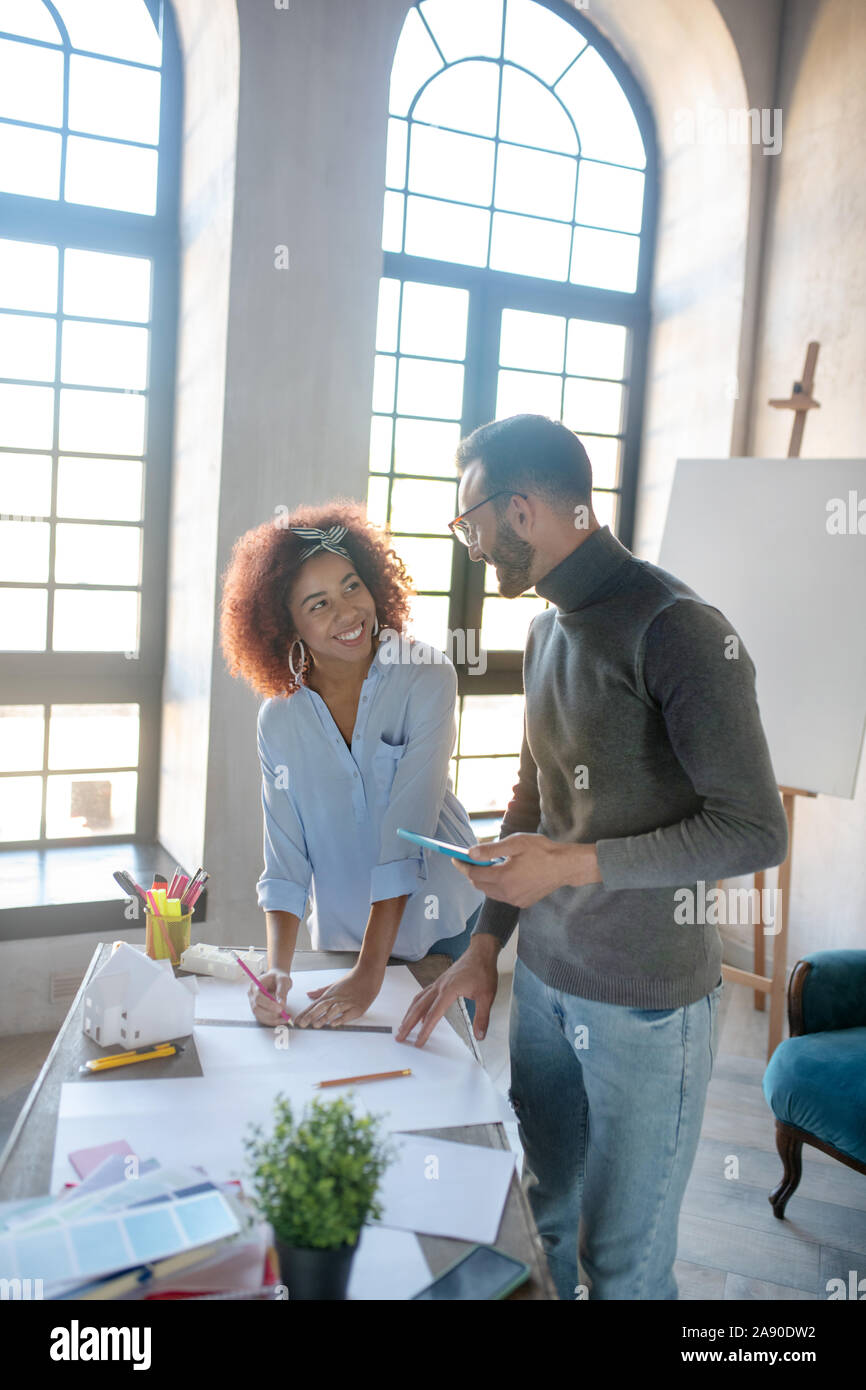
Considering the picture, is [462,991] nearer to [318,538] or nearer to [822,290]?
[318,538]

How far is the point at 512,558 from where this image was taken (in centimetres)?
146

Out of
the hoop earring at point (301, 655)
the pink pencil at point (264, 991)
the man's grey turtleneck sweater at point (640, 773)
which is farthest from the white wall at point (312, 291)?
the man's grey turtleneck sweater at point (640, 773)

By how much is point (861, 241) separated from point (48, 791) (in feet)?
11.1

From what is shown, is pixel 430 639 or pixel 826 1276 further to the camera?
pixel 430 639

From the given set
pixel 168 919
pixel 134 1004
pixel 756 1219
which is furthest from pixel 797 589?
pixel 134 1004

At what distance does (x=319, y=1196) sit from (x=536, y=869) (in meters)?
0.59

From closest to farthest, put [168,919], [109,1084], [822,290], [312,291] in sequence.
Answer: [109,1084], [168,919], [312,291], [822,290]

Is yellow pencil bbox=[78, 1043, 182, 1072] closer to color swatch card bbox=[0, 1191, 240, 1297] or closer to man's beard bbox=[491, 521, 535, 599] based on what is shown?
color swatch card bbox=[0, 1191, 240, 1297]

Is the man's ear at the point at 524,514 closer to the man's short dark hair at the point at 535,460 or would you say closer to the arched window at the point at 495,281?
the man's short dark hair at the point at 535,460

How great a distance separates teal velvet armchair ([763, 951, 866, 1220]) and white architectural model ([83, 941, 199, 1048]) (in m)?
1.62

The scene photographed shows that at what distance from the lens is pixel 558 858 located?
4.31 ft

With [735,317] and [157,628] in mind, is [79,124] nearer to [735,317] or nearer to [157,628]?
[157,628]

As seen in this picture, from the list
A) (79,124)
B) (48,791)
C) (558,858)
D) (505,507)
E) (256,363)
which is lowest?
(48,791)
